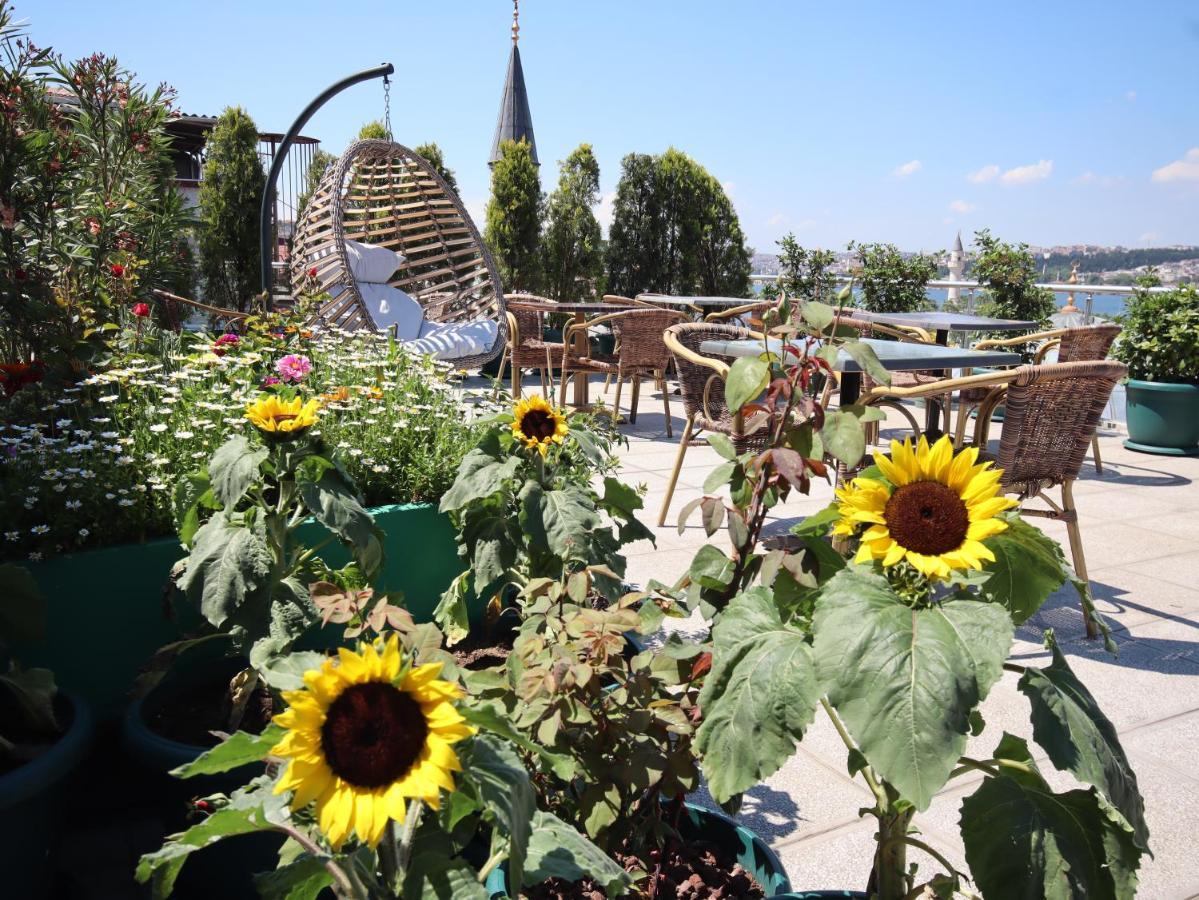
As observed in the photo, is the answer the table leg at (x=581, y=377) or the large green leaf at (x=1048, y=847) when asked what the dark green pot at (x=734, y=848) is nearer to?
the large green leaf at (x=1048, y=847)

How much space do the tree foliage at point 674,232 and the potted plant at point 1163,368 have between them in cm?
510

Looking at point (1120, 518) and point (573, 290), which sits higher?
point (573, 290)

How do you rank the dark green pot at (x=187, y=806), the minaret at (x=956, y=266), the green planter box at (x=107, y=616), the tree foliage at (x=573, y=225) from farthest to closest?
the tree foliage at (x=573, y=225)
the minaret at (x=956, y=266)
the green planter box at (x=107, y=616)
the dark green pot at (x=187, y=806)

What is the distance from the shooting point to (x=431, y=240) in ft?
31.4

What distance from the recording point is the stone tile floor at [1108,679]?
6.15ft

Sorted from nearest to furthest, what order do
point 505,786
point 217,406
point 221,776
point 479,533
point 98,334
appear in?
point 505,786 < point 221,776 < point 479,533 < point 217,406 < point 98,334

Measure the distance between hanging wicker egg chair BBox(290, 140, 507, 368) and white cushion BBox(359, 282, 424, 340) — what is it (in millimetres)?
91

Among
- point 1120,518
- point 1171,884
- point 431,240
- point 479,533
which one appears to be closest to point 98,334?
point 479,533

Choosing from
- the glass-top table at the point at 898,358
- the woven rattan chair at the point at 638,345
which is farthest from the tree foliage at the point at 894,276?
the glass-top table at the point at 898,358

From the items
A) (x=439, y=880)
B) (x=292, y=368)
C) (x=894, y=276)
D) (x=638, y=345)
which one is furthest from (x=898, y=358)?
(x=894, y=276)

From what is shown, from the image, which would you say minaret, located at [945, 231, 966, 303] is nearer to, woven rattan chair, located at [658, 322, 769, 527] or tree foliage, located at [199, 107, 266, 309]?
woven rattan chair, located at [658, 322, 769, 527]

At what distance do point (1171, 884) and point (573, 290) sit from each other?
9489 millimetres

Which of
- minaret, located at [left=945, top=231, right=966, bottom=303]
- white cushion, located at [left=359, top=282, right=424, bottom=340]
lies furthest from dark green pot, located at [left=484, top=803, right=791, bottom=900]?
minaret, located at [left=945, top=231, right=966, bottom=303]

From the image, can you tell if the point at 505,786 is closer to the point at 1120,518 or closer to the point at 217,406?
the point at 217,406
